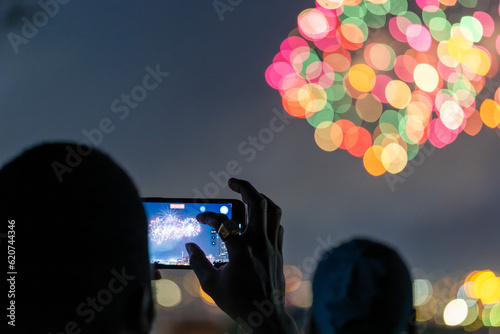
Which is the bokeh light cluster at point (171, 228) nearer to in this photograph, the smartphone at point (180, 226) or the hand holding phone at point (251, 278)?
the smartphone at point (180, 226)

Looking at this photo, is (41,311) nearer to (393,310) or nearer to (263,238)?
(263,238)

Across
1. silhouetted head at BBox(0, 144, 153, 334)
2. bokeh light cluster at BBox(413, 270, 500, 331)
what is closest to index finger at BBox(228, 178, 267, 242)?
silhouetted head at BBox(0, 144, 153, 334)

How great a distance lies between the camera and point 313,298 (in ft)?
4.26

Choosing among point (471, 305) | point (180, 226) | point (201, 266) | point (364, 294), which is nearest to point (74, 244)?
point (201, 266)

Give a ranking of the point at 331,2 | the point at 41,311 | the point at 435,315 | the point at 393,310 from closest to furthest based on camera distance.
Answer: the point at 41,311
the point at 393,310
the point at 331,2
the point at 435,315

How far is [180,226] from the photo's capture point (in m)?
1.60

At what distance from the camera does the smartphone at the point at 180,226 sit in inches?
61.4

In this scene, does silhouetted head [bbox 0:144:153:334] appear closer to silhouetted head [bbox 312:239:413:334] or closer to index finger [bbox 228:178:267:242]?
index finger [bbox 228:178:267:242]

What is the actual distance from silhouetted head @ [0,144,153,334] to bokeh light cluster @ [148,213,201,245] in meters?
0.98

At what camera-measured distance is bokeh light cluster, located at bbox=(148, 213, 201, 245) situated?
62.5 inches

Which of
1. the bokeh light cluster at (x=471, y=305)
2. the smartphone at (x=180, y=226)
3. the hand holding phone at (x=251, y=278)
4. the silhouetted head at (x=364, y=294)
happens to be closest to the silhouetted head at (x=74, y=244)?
the hand holding phone at (x=251, y=278)

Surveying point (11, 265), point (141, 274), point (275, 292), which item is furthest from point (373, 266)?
point (11, 265)

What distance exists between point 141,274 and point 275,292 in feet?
1.31

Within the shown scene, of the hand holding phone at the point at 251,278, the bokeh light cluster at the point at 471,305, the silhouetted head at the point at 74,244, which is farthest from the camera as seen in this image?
the bokeh light cluster at the point at 471,305
